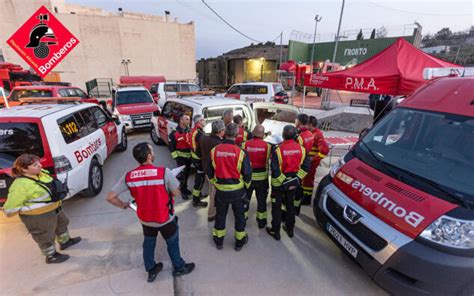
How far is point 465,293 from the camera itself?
1.76m

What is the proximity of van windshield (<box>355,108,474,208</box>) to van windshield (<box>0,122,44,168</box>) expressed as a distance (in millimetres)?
4611

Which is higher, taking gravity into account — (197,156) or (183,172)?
(197,156)

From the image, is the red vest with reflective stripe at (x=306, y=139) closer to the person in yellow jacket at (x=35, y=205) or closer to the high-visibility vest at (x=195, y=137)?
the high-visibility vest at (x=195, y=137)

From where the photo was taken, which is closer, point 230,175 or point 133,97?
point 230,175

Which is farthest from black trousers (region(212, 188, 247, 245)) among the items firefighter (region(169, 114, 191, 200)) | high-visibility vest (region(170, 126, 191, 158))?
high-visibility vest (region(170, 126, 191, 158))

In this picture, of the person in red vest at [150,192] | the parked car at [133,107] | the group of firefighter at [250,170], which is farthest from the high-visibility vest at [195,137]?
the parked car at [133,107]

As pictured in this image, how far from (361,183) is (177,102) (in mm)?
4812

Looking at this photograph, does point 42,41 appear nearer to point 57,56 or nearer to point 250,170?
point 57,56

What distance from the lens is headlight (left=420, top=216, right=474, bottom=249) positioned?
1.80 meters

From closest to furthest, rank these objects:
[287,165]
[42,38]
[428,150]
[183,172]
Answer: [428,150] → [287,165] → [183,172] → [42,38]

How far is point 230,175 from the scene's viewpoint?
2719 millimetres

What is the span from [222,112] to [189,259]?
10.5 feet

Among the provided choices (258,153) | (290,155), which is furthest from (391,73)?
(258,153)

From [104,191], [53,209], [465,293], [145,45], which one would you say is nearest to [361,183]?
[465,293]
